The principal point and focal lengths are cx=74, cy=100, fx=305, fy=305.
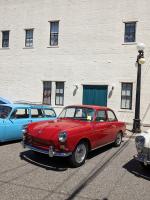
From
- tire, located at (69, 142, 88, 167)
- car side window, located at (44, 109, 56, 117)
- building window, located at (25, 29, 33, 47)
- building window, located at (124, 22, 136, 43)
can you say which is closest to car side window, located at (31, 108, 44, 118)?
car side window, located at (44, 109, 56, 117)

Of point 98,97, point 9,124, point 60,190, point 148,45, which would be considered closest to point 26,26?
point 98,97

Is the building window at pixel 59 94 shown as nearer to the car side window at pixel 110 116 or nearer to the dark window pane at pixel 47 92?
the dark window pane at pixel 47 92

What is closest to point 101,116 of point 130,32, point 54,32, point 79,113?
point 79,113

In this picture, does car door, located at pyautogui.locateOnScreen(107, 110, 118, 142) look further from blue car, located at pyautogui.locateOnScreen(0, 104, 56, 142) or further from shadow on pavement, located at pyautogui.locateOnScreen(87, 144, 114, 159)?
blue car, located at pyautogui.locateOnScreen(0, 104, 56, 142)

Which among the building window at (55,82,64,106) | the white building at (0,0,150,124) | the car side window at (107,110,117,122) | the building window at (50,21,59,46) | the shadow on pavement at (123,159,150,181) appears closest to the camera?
the shadow on pavement at (123,159,150,181)

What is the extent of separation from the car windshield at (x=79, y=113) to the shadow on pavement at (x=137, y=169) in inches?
64.7

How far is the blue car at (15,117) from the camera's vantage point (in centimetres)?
980

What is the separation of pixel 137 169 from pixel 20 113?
482 centimetres

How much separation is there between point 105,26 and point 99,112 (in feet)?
32.1

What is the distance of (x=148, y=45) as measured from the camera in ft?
54.5

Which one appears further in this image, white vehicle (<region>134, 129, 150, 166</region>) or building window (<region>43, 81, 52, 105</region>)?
building window (<region>43, 81, 52, 105</region>)

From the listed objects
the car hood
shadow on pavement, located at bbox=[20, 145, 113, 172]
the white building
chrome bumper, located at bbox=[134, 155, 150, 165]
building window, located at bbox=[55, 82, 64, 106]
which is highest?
the white building

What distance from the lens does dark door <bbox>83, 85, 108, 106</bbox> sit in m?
17.7

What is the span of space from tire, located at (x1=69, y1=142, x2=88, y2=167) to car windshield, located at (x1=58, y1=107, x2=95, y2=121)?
3.30 ft
